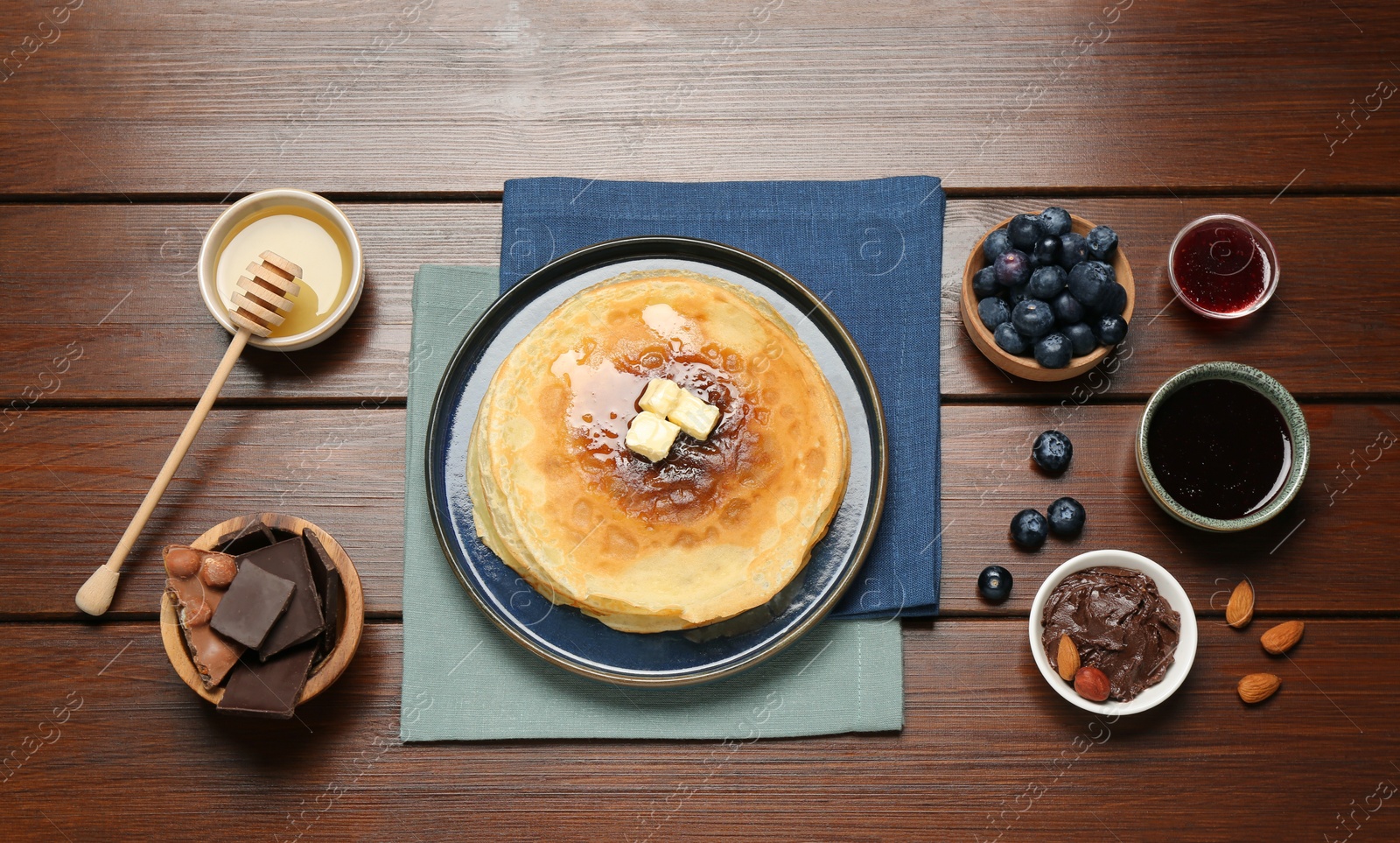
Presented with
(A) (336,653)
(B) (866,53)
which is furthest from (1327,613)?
(A) (336,653)

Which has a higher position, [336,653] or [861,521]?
[861,521]

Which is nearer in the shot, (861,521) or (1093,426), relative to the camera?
(861,521)

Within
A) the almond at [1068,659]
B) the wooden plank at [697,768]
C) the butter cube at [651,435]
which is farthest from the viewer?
the wooden plank at [697,768]

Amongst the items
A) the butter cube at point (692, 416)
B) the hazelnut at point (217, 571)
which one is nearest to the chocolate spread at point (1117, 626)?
the butter cube at point (692, 416)

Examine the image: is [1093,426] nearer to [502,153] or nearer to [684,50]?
[684,50]

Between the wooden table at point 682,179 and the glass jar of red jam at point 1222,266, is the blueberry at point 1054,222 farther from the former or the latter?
the glass jar of red jam at point 1222,266

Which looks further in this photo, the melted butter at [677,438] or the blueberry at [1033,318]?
the blueberry at [1033,318]
